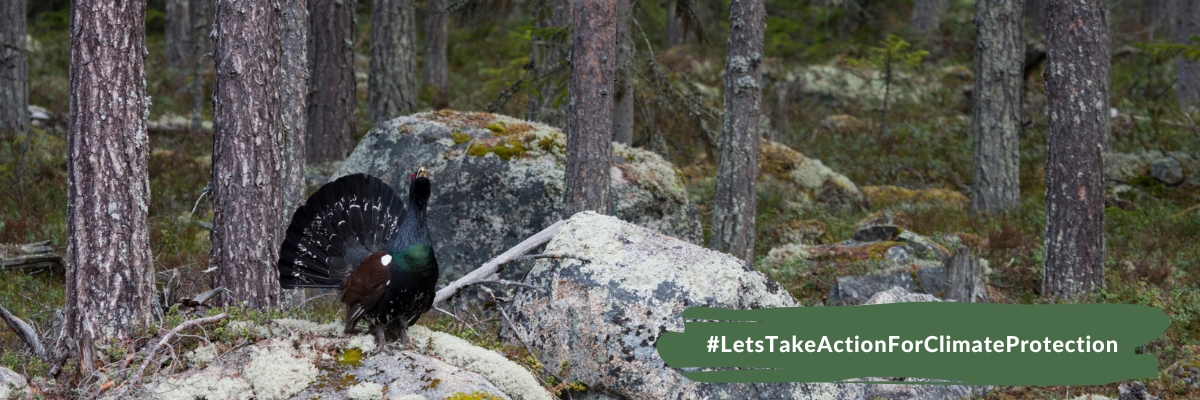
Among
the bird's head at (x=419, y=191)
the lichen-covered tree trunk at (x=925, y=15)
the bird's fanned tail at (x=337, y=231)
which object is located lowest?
the bird's fanned tail at (x=337, y=231)

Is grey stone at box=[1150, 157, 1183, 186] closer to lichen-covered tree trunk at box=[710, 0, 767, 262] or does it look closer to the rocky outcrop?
lichen-covered tree trunk at box=[710, 0, 767, 262]

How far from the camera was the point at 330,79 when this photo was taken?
15195 mm

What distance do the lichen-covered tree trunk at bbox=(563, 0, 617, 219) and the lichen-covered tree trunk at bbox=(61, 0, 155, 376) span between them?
4.41 m

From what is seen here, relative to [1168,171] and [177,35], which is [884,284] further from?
[177,35]

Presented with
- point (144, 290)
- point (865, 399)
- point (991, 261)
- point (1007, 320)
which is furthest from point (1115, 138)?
point (144, 290)

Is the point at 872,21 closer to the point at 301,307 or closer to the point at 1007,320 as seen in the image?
the point at 1007,320

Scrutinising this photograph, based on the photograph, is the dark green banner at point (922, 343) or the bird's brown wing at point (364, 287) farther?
the dark green banner at point (922, 343)

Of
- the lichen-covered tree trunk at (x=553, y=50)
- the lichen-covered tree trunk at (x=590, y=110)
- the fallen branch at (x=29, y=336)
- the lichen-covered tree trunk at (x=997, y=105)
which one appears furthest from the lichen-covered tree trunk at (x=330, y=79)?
the lichen-covered tree trunk at (x=997, y=105)

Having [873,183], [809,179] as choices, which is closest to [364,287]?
[809,179]

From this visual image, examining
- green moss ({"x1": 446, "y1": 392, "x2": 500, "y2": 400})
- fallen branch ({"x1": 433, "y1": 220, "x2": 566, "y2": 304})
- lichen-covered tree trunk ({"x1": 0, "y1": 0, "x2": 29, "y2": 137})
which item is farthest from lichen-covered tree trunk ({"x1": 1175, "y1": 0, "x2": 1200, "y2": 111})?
lichen-covered tree trunk ({"x1": 0, "y1": 0, "x2": 29, "y2": 137})

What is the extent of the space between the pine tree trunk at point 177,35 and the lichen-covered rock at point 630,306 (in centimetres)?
2159

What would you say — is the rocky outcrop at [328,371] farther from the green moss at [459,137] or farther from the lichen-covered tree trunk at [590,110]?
the green moss at [459,137]

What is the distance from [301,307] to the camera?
743 cm

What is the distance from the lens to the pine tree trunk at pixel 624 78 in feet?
43.1
